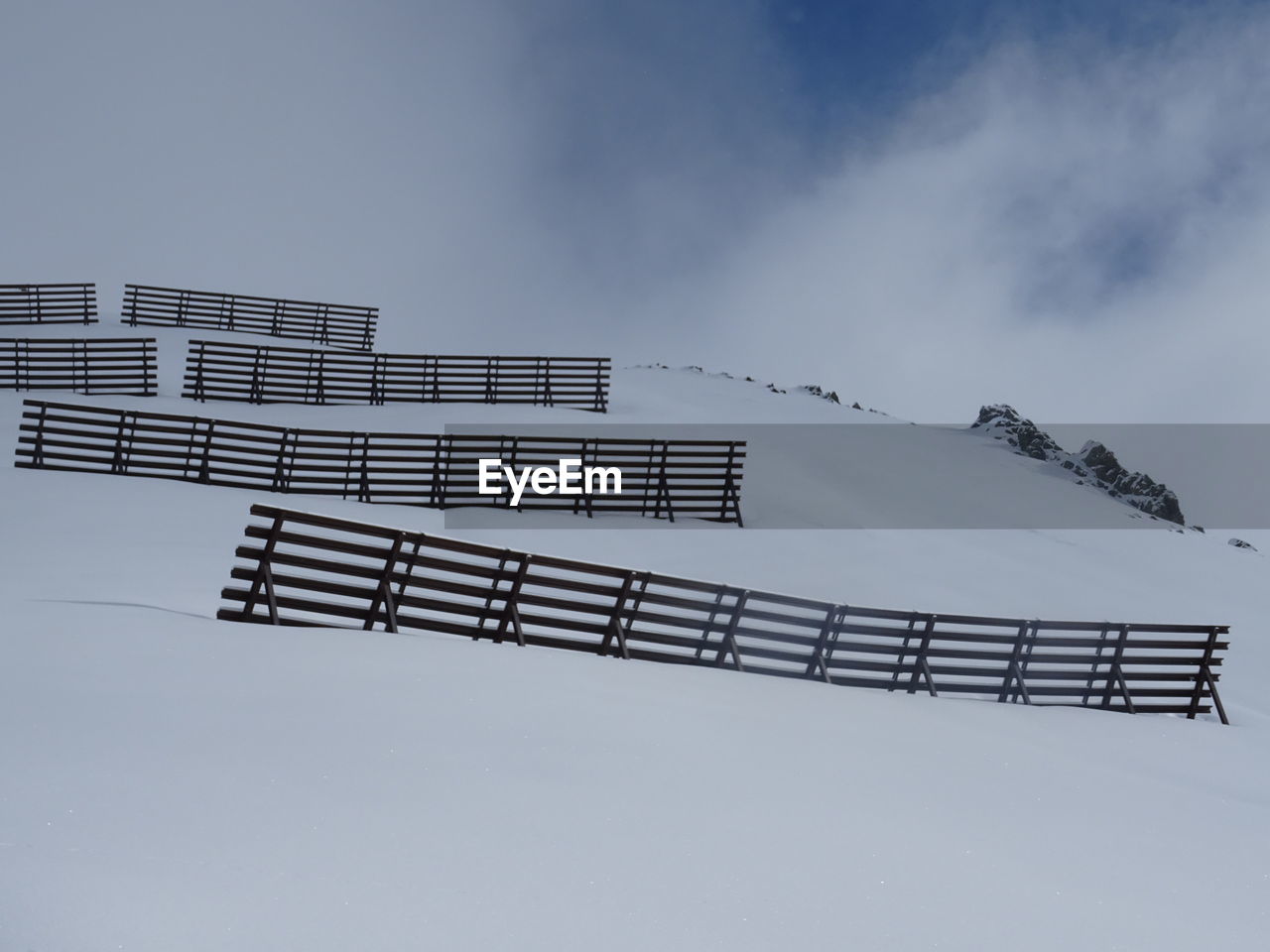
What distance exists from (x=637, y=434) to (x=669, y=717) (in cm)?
2608

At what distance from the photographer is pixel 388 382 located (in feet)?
124

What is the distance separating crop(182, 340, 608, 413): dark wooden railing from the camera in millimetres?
36562

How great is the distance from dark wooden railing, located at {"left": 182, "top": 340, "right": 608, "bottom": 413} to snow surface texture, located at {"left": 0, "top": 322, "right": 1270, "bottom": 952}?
23307 mm

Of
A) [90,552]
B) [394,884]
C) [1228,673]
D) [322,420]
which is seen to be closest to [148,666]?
[394,884]

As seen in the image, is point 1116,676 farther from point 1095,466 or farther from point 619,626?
point 1095,466

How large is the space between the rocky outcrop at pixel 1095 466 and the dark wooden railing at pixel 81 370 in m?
39.1

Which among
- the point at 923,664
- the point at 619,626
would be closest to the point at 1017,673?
the point at 923,664

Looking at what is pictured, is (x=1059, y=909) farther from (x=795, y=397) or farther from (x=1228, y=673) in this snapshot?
(x=795, y=397)

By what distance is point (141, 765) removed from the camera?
5.99 metres

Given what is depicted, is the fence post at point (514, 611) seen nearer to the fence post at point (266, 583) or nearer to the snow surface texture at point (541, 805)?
the snow surface texture at point (541, 805)

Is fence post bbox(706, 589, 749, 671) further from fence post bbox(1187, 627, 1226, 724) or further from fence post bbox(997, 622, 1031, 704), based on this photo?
fence post bbox(1187, 627, 1226, 724)

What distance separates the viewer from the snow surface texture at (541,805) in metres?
4.93

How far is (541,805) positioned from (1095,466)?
5095 cm

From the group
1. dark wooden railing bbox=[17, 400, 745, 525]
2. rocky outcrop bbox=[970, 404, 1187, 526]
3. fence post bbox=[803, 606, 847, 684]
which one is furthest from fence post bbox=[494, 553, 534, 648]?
rocky outcrop bbox=[970, 404, 1187, 526]
